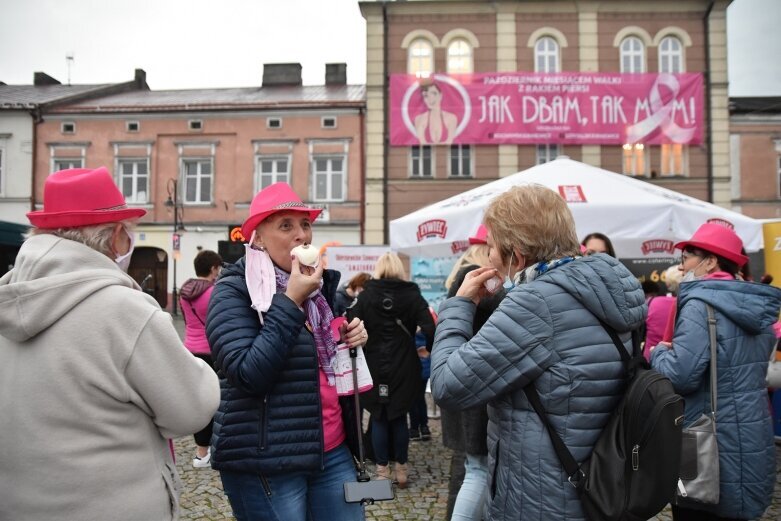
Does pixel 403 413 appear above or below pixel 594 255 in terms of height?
below

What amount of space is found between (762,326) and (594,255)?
1322 mm

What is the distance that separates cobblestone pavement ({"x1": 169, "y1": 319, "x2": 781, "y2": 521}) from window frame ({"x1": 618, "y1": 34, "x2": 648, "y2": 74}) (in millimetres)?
17468

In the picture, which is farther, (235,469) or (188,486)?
(188,486)

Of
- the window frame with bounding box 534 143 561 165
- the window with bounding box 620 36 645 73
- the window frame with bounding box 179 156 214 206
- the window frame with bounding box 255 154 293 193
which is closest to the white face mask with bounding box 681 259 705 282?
the window frame with bounding box 534 143 561 165

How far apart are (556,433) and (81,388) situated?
136 cm

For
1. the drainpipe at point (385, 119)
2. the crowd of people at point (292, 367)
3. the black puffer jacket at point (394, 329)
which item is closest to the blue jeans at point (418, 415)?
the black puffer jacket at point (394, 329)

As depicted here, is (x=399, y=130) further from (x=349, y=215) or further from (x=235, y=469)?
(x=235, y=469)

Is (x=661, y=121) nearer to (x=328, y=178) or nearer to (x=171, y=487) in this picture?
(x=328, y=178)

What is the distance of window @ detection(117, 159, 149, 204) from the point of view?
22281mm

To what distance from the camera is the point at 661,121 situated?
776 inches

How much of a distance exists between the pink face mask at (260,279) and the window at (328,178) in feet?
63.2

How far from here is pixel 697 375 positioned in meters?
2.62

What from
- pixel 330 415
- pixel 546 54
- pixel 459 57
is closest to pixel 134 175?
pixel 459 57

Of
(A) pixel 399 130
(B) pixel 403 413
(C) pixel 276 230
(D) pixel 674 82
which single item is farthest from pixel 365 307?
(D) pixel 674 82
